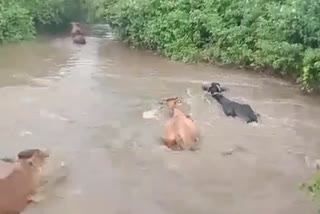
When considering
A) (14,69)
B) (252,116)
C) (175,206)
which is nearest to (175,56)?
(14,69)

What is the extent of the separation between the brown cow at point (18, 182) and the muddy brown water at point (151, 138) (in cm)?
20

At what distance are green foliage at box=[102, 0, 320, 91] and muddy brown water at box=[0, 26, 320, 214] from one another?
51 centimetres

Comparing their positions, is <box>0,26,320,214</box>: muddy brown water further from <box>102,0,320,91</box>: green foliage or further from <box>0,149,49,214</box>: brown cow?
<box>102,0,320,91</box>: green foliage

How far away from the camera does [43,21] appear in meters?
23.3

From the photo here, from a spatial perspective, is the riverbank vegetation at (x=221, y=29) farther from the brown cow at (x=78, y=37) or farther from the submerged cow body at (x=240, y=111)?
the submerged cow body at (x=240, y=111)

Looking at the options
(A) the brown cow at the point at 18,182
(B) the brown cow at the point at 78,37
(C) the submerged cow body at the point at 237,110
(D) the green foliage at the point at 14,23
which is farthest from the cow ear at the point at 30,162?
(B) the brown cow at the point at 78,37

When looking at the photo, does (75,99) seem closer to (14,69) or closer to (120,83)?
(120,83)

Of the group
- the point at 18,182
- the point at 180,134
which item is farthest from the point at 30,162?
the point at 180,134

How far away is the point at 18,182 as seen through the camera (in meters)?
6.17

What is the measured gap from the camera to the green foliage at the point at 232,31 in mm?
13195

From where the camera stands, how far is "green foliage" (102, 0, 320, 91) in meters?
13.2

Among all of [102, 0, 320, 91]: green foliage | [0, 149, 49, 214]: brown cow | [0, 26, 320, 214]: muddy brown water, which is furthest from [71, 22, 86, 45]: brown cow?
[0, 149, 49, 214]: brown cow

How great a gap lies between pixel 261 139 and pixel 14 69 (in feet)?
25.8

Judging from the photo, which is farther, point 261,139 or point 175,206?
point 261,139
